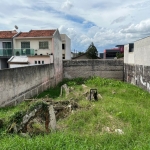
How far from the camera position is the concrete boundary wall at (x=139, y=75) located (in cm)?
1137

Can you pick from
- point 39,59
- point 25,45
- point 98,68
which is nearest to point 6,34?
point 25,45

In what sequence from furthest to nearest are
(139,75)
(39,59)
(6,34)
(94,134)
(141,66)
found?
(6,34), (39,59), (139,75), (141,66), (94,134)

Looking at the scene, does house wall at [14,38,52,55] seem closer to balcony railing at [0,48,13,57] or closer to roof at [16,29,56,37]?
roof at [16,29,56,37]

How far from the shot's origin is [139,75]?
12945 millimetres

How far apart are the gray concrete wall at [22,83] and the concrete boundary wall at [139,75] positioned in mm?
6751

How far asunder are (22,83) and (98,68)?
10.4 metres

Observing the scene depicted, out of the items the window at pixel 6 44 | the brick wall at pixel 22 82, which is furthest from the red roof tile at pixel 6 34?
the brick wall at pixel 22 82

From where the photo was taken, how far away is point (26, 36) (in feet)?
62.6

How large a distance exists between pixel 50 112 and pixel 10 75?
3804 mm

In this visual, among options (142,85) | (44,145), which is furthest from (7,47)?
(44,145)

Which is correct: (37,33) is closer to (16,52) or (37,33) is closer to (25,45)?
(25,45)

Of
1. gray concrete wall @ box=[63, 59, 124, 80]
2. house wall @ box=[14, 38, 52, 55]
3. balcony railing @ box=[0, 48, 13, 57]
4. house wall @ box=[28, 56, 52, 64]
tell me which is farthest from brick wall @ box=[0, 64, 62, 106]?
balcony railing @ box=[0, 48, 13, 57]

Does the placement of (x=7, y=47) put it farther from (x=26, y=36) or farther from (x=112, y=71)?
(x=112, y=71)

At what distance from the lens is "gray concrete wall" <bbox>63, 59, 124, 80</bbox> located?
60.2 feet
